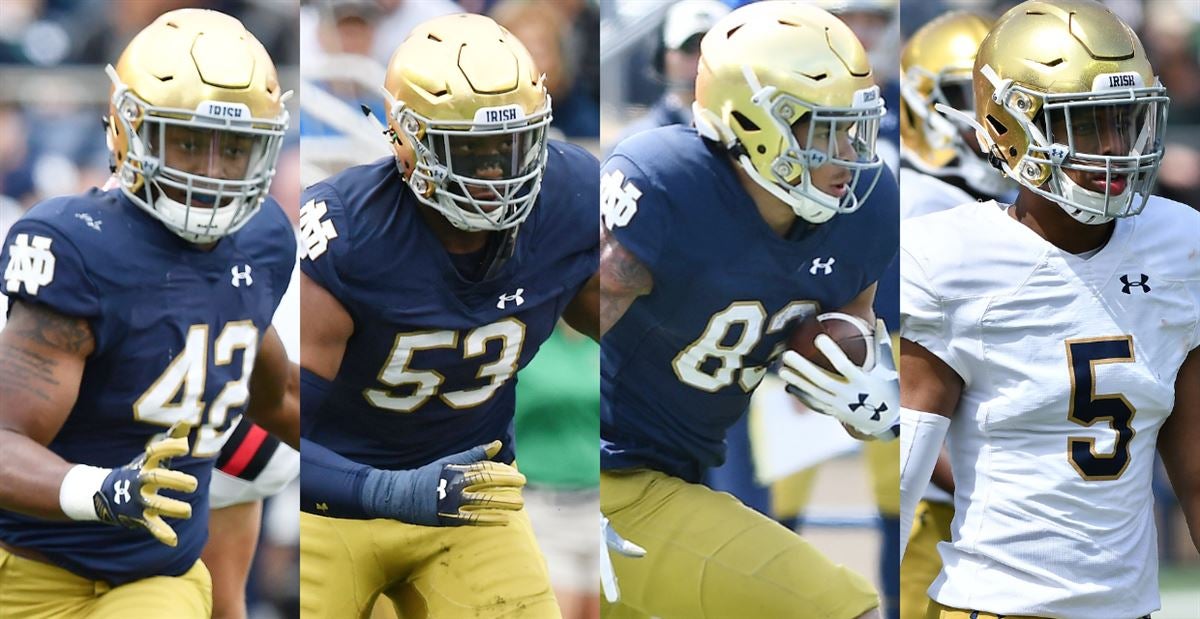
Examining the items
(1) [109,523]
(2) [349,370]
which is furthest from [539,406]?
(1) [109,523]

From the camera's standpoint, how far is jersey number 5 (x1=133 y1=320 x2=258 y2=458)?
9.45 ft

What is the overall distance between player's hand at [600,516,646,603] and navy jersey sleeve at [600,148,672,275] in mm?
529

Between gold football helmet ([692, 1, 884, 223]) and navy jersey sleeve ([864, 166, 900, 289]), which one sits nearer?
gold football helmet ([692, 1, 884, 223])

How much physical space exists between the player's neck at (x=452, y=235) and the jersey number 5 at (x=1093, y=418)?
1107 mm

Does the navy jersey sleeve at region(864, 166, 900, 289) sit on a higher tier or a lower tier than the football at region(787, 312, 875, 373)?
higher

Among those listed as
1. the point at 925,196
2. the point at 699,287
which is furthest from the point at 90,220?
the point at 925,196

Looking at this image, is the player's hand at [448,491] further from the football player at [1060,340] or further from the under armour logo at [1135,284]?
the under armour logo at [1135,284]

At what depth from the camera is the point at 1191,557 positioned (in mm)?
4234

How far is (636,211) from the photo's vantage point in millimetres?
3076

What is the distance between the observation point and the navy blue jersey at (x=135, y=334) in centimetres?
279

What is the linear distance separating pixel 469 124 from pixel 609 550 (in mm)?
896

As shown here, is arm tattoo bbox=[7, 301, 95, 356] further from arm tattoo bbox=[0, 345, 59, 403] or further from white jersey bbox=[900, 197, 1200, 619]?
white jersey bbox=[900, 197, 1200, 619]

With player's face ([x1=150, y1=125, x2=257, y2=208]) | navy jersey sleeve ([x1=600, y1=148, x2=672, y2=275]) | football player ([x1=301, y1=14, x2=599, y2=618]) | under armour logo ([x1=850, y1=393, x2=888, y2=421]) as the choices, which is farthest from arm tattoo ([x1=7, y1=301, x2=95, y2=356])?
under armour logo ([x1=850, y1=393, x2=888, y2=421])

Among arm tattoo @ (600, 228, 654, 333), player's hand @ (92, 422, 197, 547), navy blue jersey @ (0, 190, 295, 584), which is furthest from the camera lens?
arm tattoo @ (600, 228, 654, 333)
